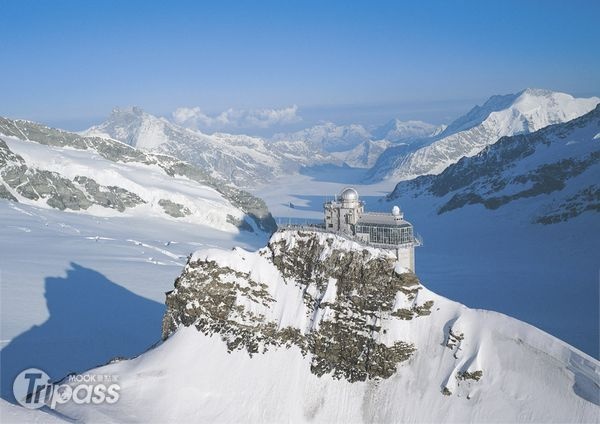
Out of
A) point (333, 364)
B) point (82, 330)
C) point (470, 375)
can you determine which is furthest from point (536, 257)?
point (82, 330)

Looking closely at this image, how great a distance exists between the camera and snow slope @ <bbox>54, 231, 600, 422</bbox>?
42344 millimetres

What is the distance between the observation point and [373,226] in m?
66.1

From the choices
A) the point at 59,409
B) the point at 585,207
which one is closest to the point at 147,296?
the point at 59,409

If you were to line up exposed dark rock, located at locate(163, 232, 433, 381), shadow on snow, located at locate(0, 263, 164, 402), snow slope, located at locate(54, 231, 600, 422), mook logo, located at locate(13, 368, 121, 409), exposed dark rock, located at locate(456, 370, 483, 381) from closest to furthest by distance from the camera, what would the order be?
snow slope, located at locate(54, 231, 600, 422) → exposed dark rock, located at locate(456, 370, 483, 381) → mook logo, located at locate(13, 368, 121, 409) → exposed dark rock, located at locate(163, 232, 433, 381) → shadow on snow, located at locate(0, 263, 164, 402)

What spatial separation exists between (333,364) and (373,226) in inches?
804

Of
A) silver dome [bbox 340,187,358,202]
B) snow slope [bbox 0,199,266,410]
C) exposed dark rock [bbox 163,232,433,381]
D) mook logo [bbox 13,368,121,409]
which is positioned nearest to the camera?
mook logo [bbox 13,368,121,409]

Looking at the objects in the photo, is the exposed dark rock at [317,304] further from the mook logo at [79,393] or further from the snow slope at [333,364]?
the mook logo at [79,393]

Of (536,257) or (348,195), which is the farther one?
(536,257)

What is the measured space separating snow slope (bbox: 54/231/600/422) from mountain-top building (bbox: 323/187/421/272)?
10737 mm

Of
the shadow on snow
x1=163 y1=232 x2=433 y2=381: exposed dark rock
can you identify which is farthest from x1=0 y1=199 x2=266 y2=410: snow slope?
x1=163 y1=232 x2=433 y2=381: exposed dark rock

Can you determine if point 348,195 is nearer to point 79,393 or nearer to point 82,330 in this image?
point 79,393

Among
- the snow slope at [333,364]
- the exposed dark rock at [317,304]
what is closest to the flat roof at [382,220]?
the exposed dark rock at [317,304]

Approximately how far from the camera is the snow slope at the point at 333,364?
139 ft

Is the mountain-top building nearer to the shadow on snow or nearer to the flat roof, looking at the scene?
the flat roof
